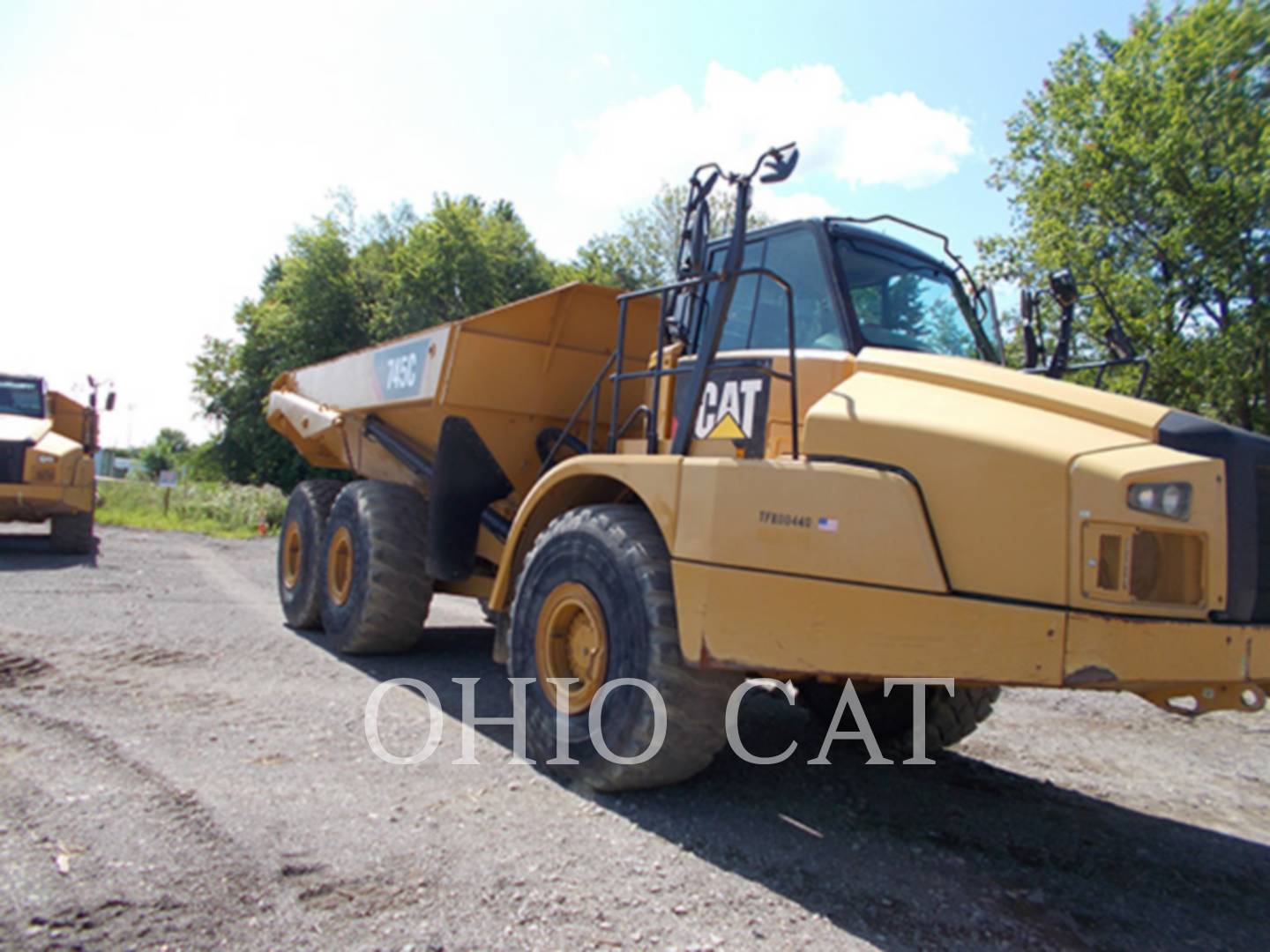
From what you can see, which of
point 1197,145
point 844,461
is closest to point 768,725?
point 844,461

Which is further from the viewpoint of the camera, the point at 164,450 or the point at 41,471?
the point at 164,450

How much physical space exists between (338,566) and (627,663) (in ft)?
14.1

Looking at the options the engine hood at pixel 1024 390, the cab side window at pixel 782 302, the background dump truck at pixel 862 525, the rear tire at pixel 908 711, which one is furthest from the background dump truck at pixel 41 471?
the engine hood at pixel 1024 390

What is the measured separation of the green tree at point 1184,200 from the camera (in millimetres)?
15422

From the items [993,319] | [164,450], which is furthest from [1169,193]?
[164,450]

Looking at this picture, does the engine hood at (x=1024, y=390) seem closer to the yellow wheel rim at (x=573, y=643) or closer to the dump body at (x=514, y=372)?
the yellow wheel rim at (x=573, y=643)

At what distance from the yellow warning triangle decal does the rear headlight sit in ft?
4.92

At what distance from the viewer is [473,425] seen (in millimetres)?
6648

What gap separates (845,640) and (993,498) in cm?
72

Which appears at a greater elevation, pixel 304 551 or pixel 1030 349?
pixel 1030 349

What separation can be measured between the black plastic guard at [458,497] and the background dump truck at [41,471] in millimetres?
9289

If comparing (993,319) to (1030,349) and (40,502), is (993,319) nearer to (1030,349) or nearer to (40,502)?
(1030,349)

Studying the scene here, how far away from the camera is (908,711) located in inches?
212
